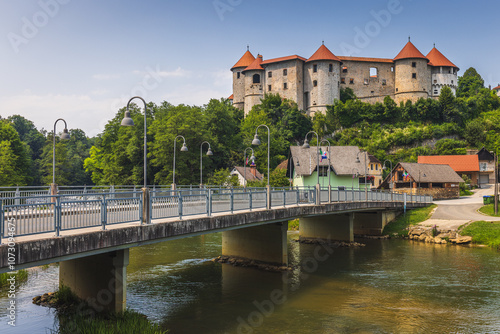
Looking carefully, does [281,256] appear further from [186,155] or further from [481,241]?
[186,155]

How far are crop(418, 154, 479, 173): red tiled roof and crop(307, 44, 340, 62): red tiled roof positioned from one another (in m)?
37.2

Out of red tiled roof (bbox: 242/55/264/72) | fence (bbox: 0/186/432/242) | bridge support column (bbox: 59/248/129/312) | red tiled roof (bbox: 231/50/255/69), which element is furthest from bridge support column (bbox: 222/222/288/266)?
red tiled roof (bbox: 231/50/255/69)

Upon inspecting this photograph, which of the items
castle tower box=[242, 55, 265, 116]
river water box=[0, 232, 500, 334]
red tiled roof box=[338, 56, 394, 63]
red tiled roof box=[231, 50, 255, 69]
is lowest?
river water box=[0, 232, 500, 334]

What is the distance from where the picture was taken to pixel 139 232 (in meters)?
14.8

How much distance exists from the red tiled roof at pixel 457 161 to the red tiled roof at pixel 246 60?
54.7 m

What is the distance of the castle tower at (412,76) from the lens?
365 ft

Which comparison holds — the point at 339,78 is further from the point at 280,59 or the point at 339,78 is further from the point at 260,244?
the point at 260,244

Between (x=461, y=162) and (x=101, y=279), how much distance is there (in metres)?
81.7

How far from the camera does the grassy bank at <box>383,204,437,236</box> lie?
45.9 m

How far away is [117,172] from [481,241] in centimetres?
4575

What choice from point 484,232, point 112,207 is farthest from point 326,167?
point 112,207

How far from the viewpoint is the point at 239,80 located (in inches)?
4697

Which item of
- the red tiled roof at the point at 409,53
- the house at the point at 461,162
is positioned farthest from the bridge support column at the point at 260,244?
the red tiled roof at the point at 409,53

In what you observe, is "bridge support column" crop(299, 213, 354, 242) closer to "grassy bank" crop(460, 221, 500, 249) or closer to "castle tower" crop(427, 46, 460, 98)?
"grassy bank" crop(460, 221, 500, 249)
